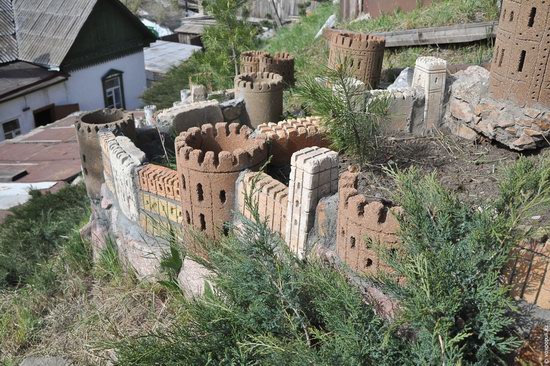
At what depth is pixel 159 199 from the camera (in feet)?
17.7

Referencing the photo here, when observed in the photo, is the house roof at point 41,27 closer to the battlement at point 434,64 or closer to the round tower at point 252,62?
the round tower at point 252,62

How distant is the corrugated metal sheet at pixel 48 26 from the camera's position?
17359mm

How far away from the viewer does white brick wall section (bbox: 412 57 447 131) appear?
6087mm

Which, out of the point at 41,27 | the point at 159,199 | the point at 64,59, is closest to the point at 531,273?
the point at 159,199

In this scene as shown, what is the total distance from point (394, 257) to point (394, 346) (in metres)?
0.56

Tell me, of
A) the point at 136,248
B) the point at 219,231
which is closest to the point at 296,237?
the point at 219,231

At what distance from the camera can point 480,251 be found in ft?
9.59

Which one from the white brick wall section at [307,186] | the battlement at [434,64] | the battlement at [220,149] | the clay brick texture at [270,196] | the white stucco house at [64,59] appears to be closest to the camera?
the white brick wall section at [307,186]

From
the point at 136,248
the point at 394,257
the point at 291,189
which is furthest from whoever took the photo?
the point at 136,248

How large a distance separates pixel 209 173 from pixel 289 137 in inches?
47.9

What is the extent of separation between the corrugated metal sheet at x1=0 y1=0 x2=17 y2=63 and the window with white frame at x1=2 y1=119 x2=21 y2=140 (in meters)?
2.82

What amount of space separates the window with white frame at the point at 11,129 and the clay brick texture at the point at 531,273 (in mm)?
15426

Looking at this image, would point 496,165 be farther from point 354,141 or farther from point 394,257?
point 394,257

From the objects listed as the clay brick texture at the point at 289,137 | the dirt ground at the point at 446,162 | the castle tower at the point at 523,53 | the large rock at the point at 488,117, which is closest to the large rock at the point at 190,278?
the clay brick texture at the point at 289,137
